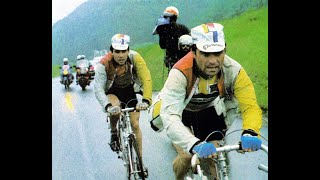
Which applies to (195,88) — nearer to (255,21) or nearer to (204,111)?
(204,111)

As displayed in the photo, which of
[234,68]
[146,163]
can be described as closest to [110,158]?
[146,163]

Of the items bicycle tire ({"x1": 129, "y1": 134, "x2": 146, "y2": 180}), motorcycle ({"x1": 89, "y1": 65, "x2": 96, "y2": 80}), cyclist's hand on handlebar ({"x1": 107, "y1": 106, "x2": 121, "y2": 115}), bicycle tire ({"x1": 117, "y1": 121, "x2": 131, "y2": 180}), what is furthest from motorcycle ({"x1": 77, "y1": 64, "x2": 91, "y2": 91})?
bicycle tire ({"x1": 129, "y1": 134, "x2": 146, "y2": 180})

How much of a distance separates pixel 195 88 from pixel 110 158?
0.96m

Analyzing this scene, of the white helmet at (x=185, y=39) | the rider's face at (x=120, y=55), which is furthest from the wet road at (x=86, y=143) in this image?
the white helmet at (x=185, y=39)

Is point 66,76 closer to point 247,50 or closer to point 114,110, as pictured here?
point 114,110

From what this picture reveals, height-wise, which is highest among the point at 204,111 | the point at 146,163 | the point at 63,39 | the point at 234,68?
the point at 63,39

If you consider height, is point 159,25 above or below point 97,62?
above

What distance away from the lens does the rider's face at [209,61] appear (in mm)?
3080

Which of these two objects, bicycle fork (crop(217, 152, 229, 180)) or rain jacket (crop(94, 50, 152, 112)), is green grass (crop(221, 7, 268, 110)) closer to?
rain jacket (crop(94, 50, 152, 112))

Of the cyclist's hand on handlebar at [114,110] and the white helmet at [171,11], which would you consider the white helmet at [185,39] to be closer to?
the white helmet at [171,11]

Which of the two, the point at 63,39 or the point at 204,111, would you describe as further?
the point at 63,39

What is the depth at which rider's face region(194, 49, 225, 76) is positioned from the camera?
3080 millimetres

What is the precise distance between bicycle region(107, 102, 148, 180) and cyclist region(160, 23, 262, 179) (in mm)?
392

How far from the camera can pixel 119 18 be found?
3.81 metres
